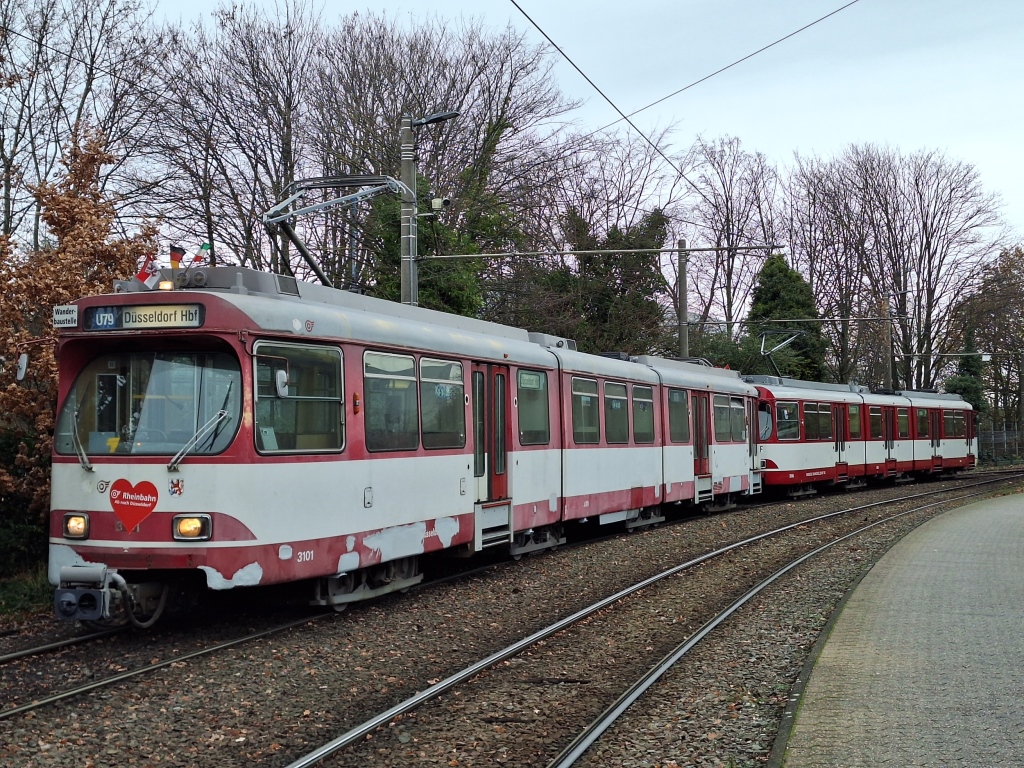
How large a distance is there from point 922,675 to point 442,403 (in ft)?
18.2

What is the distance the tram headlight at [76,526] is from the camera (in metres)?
8.81

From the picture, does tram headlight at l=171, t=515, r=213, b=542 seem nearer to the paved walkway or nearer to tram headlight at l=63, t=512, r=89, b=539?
tram headlight at l=63, t=512, r=89, b=539

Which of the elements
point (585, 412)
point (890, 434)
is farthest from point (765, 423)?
point (585, 412)

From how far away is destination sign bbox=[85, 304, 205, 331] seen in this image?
A: 28.7 ft

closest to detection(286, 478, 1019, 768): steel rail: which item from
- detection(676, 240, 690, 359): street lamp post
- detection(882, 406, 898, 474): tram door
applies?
detection(676, 240, 690, 359): street lamp post

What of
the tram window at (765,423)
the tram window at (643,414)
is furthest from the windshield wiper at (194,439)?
the tram window at (765,423)

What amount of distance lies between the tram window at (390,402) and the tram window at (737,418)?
515 inches

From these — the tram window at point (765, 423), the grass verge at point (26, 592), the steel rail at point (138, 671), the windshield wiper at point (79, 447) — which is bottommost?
the steel rail at point (138, 671)

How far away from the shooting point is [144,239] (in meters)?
13.5

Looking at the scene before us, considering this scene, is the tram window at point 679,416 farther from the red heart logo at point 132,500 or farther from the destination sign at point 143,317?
the red heart logo at point 132,500

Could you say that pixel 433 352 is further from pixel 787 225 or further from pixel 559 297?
pixel 787 225

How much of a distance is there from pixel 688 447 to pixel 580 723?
45.5ft

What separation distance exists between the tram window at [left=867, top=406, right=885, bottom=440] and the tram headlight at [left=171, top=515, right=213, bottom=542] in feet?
87.8

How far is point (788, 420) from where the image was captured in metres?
27.4
